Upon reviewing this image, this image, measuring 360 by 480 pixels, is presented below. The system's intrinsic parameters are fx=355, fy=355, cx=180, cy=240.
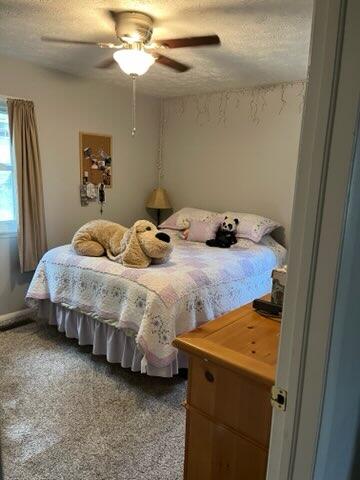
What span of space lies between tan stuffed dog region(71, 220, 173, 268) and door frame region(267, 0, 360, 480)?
1.87 meters

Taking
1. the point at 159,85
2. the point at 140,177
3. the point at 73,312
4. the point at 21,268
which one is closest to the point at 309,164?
the point at 73,312

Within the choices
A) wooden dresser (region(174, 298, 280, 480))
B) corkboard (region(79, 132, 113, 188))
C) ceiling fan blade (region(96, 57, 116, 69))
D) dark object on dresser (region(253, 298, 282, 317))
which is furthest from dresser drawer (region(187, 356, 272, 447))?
corkboard (region(79, 132, 113, 188))

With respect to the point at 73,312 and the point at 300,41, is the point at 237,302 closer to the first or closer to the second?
the point at 73,312

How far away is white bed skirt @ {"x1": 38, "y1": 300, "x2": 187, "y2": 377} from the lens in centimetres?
235

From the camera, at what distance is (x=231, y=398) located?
1097mm

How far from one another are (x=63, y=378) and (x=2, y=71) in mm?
2591

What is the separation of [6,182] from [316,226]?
127 inches

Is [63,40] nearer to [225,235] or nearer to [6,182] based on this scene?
[6,182]

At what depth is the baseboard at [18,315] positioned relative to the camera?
333 cm

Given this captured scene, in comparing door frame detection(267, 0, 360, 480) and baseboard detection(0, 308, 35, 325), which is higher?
door frame detection(267, 0, 360, 480)

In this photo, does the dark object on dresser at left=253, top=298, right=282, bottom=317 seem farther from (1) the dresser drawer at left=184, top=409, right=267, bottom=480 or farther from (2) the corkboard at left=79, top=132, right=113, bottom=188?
(2) the corkboard at left=79, top=132, right=113, bottom=188

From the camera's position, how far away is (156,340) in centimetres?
221

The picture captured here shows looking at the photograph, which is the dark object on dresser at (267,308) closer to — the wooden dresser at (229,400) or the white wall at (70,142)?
the wooden dresser at (229,400)

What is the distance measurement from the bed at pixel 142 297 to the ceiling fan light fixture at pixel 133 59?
134cm
